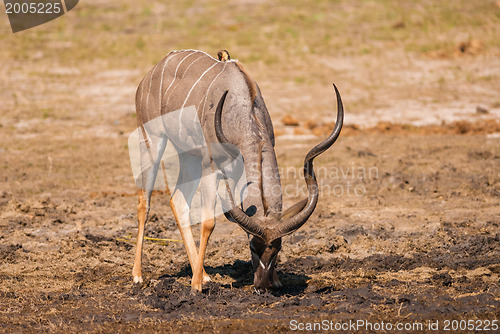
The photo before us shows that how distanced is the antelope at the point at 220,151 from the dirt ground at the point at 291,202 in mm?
588

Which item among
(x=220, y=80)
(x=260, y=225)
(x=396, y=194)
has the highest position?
(x=220, y=80)

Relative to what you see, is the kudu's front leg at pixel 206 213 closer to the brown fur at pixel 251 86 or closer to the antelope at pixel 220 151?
the antelope at pixel 220 151

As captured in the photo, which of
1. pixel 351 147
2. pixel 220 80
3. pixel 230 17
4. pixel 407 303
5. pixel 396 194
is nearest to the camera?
pixel 407 303

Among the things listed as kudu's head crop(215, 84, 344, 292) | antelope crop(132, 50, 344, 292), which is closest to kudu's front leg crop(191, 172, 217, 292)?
antelope crop(132, 50, 344, 292)

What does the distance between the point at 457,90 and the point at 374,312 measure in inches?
446

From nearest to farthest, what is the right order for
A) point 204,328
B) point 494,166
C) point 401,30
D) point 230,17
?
point 204,328 < point 494,166 < point 401,30 < point 230,17

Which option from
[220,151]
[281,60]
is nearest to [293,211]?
[220,151]

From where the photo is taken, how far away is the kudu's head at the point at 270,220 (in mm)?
6211

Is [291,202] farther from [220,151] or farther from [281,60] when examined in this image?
[281,60]

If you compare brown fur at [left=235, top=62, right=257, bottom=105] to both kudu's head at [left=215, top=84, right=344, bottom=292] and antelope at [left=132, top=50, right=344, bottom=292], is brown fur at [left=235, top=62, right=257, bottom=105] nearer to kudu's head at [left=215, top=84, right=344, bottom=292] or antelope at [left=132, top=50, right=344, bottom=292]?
antelope at [left=132, top=50, right=344, bottom=292]

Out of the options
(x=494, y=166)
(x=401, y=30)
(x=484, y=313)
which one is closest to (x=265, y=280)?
(x=484, y=313)

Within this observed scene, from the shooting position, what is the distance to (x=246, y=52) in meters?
19.2

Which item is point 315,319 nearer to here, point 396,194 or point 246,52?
point 396,194

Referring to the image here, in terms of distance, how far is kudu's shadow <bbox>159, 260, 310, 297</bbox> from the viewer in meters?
6.91
